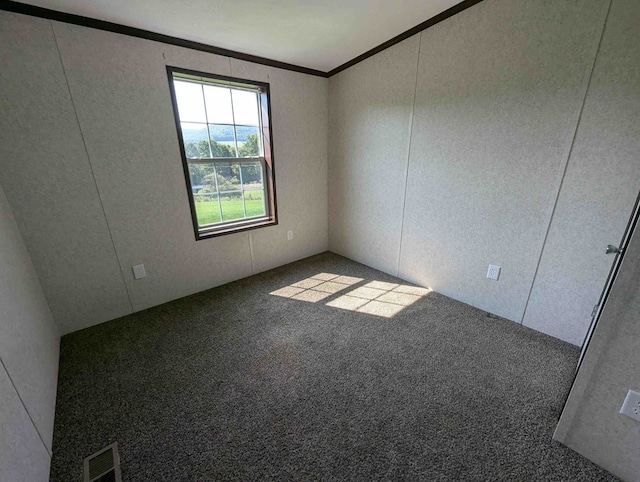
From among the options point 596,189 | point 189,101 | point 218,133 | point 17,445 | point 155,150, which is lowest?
point 17,445

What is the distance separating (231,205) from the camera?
2705 mm

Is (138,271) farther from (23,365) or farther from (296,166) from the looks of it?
(296,166)

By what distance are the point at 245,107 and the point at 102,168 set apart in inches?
54.3

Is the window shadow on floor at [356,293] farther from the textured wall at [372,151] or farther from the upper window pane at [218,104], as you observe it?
the upper window pane at [218,104]

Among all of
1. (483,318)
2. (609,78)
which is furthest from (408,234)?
(609,78)

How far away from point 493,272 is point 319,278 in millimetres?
1647

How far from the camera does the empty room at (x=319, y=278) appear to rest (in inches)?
45.3

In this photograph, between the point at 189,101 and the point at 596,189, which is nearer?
the point at 596,189

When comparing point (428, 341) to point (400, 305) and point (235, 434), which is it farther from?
point (235, 434)

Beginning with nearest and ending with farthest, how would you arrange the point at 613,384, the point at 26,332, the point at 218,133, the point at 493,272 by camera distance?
the point at 613,384, the point at 26,332, the point at 493,272, the point at 218,133

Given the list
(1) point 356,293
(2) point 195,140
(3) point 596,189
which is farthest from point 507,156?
(2) point 195,140

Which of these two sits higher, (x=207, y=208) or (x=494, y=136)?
(x=494, y=136)

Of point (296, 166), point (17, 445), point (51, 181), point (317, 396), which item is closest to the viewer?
point (17, 445)

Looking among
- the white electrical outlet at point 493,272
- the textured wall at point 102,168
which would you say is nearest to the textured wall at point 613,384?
the white electrical outlet at point 493,272
